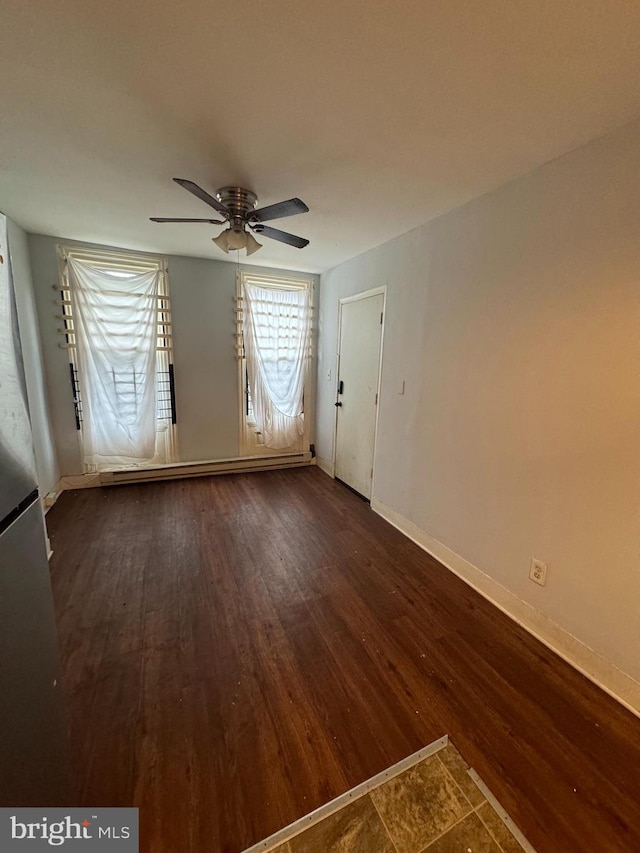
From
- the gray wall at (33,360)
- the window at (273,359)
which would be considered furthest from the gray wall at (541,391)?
the gray wall at (33,360)

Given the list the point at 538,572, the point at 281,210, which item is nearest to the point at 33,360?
the point at 281,210

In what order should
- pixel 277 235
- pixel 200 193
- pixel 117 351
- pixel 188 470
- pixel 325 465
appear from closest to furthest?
pixel 200 193
pixel 277 235
pixel 117 351
pixel 188 470
pixel 325 465

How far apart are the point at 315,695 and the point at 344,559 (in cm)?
103

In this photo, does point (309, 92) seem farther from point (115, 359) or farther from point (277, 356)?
point (115, 359)

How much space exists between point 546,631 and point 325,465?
9.30 ft

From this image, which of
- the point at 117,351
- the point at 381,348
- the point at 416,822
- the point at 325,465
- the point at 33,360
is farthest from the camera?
the point at 325,465

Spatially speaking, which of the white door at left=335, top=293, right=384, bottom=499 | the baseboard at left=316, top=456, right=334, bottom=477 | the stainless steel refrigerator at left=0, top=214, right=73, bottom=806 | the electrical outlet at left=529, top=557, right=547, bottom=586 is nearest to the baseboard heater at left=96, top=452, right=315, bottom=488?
the baseboard at left=316, top=456, right=334, bottom=477

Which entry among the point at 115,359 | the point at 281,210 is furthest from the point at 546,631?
the point at 115,359

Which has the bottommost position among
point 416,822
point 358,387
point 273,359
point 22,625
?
point 416,822

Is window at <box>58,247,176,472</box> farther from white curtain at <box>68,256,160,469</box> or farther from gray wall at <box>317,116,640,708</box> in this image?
gray wall at <box>317,116,640,708</box>

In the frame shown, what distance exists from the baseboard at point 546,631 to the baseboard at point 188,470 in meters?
2.22

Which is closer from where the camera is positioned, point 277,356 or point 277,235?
point 277,235

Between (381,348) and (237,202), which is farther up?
(237,202)

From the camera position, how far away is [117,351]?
338 centimetres
